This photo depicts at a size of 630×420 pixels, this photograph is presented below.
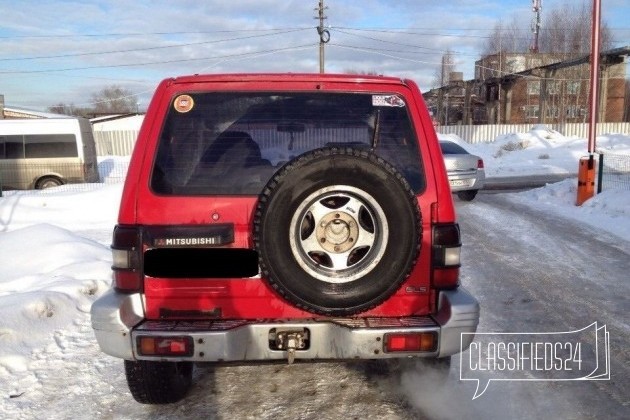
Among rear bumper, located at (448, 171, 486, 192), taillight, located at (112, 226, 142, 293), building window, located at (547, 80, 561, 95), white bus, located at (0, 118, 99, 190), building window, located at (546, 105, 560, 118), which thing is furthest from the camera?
building window, located at (546, 105, 560, 118)

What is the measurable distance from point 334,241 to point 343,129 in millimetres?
678

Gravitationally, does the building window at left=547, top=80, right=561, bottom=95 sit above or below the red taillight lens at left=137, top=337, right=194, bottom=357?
above

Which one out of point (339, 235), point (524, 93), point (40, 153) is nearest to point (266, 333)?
point (339, 235)

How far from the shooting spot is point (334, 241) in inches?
109

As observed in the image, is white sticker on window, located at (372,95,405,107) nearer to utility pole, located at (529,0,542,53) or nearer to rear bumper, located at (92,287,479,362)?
rear bumper, located at (92,287,479,362)

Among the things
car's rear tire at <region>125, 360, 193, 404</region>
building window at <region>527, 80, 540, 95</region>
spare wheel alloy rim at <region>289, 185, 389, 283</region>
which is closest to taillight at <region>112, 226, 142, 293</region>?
car's rear tire at <region>125, 360, 193, 404</region>

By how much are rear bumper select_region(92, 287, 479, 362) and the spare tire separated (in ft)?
0.41

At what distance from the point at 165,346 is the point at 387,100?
5.58 feet

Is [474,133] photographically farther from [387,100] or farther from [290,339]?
[290,339]

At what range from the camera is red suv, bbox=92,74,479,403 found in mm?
2709

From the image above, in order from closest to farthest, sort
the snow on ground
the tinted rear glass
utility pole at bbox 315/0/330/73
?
the snow on ground
the tinted rear glass
utility pole at bbox 315/0/330/73

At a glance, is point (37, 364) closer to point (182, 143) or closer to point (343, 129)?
point (182, 143)

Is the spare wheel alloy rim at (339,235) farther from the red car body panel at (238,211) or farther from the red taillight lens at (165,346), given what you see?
the red taillight lens at (165,346)

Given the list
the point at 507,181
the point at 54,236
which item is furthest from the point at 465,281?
the point at 507,181
